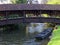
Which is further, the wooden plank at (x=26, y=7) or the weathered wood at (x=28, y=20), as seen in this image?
the wooden plank at (x=26, y=7)

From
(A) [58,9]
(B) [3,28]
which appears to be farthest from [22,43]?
(B) [3,28]

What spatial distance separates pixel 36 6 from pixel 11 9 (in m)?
3.43

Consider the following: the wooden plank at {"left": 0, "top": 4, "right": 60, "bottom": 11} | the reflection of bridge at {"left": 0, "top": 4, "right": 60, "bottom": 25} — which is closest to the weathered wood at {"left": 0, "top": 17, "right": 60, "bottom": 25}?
the reflection of bridge at {"left": 0, "top": 4, "right": 60, "bottom": 25}

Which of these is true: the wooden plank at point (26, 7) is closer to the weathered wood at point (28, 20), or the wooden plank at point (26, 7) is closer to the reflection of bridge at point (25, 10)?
the reflection of bridge at point (25, 10)

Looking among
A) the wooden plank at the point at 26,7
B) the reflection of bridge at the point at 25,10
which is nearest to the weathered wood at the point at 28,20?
the reflection of bridge at the point at 25,10

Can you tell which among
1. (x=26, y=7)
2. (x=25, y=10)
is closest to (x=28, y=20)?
(x=25, y=10)

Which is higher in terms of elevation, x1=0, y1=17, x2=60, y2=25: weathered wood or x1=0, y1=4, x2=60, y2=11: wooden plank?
x1=0, y1=4, x2=60, y2=11: wooden plank

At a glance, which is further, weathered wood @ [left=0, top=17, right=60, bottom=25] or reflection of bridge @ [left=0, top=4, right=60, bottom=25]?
reflection of bridge @ [left=0, top=4, right=60, bottom=25]

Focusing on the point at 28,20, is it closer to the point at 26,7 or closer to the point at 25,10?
the point at 25,10

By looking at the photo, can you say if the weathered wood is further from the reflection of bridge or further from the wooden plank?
the wooden plank

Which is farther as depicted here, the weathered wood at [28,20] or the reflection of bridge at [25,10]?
the reflection of bridge at [25,10]

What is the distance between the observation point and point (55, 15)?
3762cm

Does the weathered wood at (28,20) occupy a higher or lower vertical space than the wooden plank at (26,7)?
lower

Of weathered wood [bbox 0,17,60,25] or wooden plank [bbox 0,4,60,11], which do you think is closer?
weathered wood [bbox 0,17,60,25]
